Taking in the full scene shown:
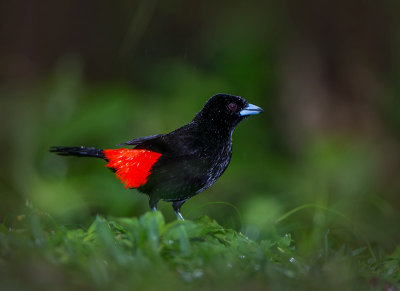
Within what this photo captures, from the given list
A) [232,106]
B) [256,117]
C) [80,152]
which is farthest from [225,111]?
[256,117]

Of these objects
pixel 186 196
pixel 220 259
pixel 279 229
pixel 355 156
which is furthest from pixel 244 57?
pixel 220 259

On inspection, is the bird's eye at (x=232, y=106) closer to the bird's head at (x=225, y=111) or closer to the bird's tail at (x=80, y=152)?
the bird's head at (x=225, y=111)

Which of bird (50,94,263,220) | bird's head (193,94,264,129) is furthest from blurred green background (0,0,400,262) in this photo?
bird (50,94,263,220)

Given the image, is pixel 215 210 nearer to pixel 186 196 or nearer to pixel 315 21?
pixel 186 196

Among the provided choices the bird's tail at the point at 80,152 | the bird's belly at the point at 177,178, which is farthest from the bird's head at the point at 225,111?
the bird's tail at the point at 80,152

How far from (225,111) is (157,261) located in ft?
4.91

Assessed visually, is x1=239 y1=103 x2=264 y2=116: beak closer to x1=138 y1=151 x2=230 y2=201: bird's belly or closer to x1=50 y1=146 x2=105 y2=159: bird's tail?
x1=138 y1=151 x2=230 y2=201: bird's belly

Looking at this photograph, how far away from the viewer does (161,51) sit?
9703 mm

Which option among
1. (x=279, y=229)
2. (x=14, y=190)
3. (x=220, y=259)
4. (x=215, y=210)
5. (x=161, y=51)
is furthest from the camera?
(x=161, y=51)

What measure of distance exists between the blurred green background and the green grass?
261cm

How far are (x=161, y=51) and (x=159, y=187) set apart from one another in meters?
6.71

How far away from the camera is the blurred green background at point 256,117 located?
6152mm

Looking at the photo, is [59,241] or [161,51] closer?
[59,241]

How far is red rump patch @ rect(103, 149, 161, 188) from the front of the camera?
328 cm
